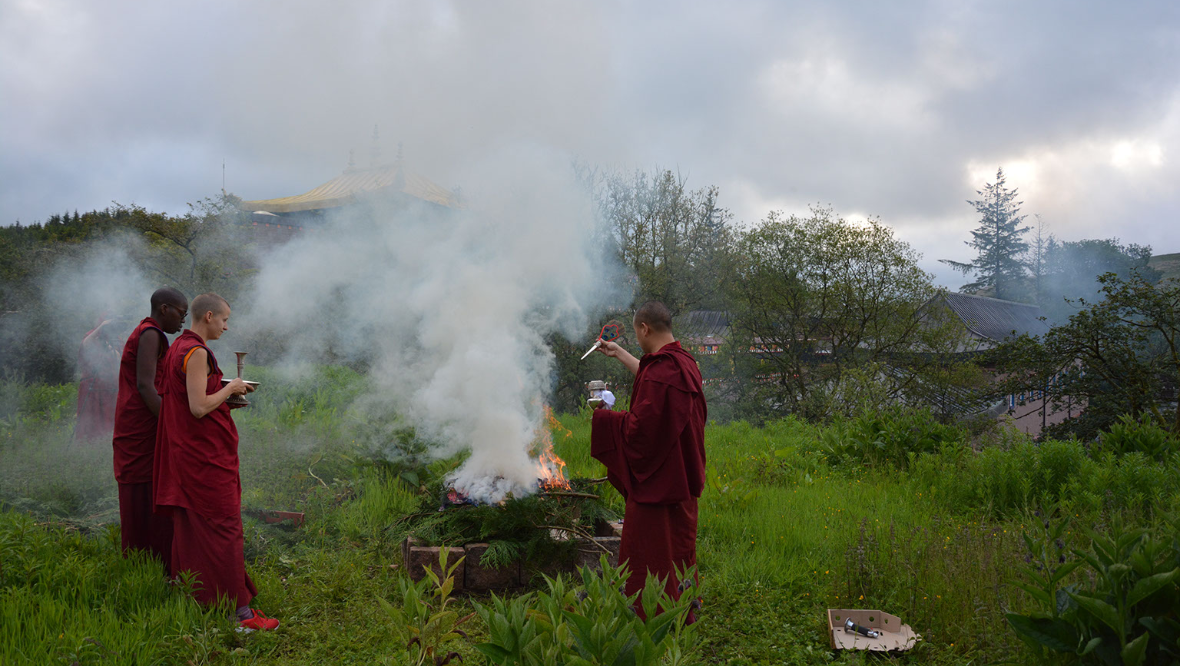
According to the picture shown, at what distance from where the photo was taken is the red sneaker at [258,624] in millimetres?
4029

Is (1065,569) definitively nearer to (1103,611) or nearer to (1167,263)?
(1103,611)

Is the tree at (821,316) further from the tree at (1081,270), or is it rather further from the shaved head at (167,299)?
the tree at (1081,270)

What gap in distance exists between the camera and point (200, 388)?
13.4 feet

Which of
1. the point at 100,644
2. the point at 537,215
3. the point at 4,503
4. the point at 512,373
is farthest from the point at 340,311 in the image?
the point at 100,644

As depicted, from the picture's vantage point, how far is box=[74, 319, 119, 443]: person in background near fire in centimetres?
691

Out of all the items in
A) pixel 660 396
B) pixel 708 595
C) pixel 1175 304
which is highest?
pixel 1175 304

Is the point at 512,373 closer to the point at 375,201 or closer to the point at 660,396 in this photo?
the point at 660,396

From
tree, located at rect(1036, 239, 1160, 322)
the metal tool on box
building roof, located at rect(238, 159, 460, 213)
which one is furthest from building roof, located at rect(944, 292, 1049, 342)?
the metal tool on box

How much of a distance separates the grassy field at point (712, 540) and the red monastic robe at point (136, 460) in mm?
234

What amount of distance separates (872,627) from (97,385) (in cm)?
762

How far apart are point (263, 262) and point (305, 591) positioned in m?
9.82

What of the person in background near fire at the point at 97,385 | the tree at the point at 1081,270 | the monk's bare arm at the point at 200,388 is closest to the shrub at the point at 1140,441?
the monk's bare arm at the point at 200,388

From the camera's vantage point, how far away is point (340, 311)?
39.1 feet

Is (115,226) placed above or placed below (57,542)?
above
